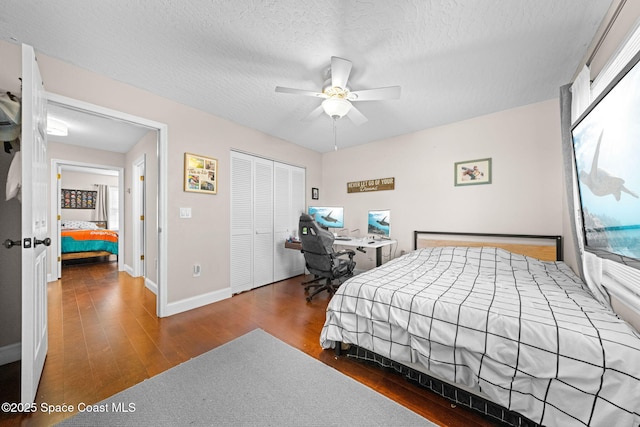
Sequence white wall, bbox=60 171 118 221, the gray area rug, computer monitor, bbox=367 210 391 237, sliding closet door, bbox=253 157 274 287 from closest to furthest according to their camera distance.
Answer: the gray area rug → sliding closet door, bbox=253 157 274 287 → computer monitor, bbox=367 210 391 237 → white wall, bbox=60 171 118 221

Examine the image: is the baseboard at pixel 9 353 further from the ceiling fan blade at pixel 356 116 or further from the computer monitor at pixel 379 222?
the computer monitor at pixel 379 222

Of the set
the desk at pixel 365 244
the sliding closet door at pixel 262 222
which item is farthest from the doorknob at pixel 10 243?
the desk at pixel 365 244

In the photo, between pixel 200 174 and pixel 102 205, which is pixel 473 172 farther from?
pixel 102 205

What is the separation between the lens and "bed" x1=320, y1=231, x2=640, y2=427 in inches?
38.9

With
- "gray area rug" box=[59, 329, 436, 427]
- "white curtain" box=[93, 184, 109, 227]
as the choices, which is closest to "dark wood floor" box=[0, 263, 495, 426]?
"gray area rug" box=[59, 329, 436, 427]

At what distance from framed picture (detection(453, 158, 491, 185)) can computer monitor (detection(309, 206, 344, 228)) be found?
72.6 inches

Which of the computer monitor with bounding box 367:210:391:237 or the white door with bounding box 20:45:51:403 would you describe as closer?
the white door with bounding box 20:45:51:403

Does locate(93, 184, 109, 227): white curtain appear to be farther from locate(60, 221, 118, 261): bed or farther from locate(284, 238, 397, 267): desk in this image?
locate(284, 238, 397, 267): desk

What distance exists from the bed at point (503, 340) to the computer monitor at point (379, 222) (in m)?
1.60

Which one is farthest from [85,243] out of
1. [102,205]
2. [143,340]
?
[143,340]

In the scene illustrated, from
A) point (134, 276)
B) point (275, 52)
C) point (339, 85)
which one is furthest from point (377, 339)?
point (134, 276)

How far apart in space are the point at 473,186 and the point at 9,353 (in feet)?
15.9

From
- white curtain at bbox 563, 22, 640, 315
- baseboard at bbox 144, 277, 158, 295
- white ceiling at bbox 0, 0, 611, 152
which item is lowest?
baseboard at bbox 144, 277, 158, 295

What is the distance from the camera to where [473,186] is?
308 cm
